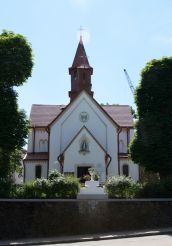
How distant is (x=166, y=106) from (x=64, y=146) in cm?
1744

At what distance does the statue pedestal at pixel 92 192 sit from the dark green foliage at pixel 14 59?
9370 millimetres

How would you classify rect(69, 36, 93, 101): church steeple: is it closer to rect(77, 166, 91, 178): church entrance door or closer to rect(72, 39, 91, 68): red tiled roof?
rect(72, 39, 91, 68): red tiled roof

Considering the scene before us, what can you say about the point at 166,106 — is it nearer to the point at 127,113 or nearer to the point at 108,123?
the point at 108,123

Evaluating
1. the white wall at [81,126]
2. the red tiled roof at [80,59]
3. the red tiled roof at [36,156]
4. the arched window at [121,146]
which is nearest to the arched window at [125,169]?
the white wall at [81,126]

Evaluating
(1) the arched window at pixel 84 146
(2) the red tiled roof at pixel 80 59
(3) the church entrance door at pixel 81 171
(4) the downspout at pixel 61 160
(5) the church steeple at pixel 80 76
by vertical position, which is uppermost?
(2) the red tiled roof at pixel 80 59

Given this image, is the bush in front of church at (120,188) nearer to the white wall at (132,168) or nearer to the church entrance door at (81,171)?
the church entrance door at (81,171)

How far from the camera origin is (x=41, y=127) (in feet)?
153

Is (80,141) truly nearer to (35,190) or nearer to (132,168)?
(132,168)

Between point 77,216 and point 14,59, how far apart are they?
12310mm

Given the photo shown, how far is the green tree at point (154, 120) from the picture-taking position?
2744 cm

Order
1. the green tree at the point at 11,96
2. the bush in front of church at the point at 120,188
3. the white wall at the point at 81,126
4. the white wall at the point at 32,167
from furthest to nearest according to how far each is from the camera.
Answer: the white wall at the point at 32,167
the white wall at the point at 81,126
the green tree at the point at 11,96
the bush in front of church at the point at 120,188

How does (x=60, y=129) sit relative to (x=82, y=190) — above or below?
above

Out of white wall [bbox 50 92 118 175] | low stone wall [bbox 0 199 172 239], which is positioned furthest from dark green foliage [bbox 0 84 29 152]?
white wall [bbox 50 92 118 175]

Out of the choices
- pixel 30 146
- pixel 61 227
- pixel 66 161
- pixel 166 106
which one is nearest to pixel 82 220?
pixel 61 227
